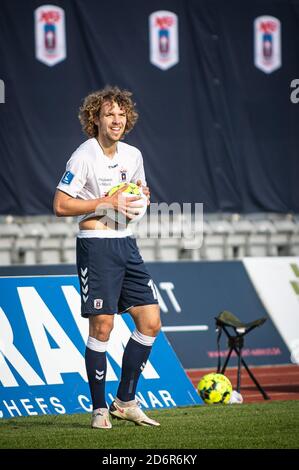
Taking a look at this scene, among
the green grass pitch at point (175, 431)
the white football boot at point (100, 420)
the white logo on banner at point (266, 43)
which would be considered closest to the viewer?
the green grass pitch at point (175, 431)

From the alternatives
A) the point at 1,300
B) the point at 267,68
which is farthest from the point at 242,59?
the point at 1,300

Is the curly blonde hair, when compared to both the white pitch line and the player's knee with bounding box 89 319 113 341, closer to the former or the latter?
the player's knee with bounding box 89 319 113 341

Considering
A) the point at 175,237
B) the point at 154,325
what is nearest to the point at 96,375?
the point at 154,325

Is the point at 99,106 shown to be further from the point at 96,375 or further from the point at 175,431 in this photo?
the point at 175,431

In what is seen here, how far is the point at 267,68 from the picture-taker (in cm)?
1398

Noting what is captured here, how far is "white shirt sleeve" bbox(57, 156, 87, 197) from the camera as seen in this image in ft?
22.8

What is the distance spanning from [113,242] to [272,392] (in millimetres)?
2988

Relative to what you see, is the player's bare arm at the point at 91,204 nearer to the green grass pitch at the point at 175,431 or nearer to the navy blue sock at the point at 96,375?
the navy blue sock at the point at 96,375

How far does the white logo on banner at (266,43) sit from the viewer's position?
13.9 meters

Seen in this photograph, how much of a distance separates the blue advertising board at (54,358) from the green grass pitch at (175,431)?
0.82ft

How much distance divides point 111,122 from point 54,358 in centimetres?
205

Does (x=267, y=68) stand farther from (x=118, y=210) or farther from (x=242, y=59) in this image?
(x=118, y=210)

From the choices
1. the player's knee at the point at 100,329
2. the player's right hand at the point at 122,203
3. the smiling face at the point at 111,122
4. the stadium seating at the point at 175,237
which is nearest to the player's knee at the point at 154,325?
the player's knee at the point at 100,329

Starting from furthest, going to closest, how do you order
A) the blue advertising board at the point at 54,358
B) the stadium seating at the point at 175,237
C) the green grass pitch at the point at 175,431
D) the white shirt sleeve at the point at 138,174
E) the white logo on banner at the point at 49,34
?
the stadium seating at the point at 175,237 < the white logo on banner at the point at 49,34 < the blue advertising board at the point at 54,358 < the white shirt sleeve at the point at 138,174 < the green grass pitch at the point at 175,431
